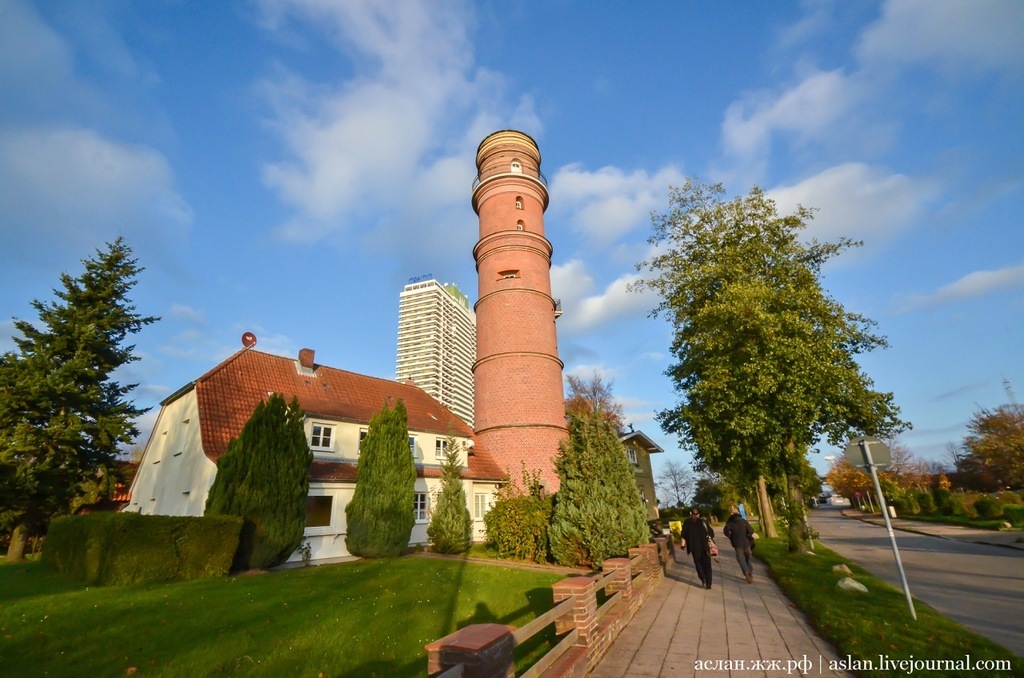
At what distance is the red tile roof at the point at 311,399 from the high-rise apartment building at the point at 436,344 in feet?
309

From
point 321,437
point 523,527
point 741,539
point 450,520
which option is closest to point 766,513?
point 741,539

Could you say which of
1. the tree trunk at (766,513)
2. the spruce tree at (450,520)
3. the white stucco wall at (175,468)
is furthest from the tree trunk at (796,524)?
the white stucco wall at (175,468)

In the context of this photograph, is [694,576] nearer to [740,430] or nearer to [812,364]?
[740,430]

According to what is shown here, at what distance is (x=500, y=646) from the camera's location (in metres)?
3.86

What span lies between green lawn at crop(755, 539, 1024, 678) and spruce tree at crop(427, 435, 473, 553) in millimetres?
10955

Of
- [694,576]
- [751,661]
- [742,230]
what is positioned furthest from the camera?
[742,230]

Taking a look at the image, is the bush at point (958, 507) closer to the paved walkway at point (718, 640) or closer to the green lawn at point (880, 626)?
the green lawn at point (880, 626)

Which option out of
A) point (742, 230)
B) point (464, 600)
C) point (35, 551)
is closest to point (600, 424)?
point (464, 600)

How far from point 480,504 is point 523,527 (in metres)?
7.92

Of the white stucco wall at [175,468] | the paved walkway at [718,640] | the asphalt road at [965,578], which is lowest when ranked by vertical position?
the asphalt road at [965,578]

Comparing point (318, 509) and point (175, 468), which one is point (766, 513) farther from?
point (175, 468)

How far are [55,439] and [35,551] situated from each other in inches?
299

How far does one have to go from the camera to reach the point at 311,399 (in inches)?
833

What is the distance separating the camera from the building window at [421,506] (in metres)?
20.1
